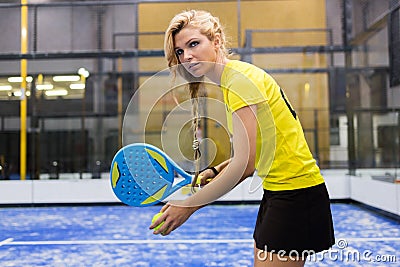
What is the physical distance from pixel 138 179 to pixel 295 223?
16.6 inches

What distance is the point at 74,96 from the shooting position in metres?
6.04

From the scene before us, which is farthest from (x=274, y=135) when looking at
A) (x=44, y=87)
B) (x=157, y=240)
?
(x=44, y=87)

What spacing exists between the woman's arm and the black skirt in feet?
0.58

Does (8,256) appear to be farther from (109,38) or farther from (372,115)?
(372,115)

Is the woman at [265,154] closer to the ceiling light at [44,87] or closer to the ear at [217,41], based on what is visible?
the ear at [217,41]

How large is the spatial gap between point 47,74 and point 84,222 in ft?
8.72

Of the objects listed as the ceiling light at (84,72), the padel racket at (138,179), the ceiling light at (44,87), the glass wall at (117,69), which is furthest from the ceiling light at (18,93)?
the padel racket at (138,179)

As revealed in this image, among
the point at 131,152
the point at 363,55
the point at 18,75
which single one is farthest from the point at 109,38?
the point at 131,152

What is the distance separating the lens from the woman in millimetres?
1006

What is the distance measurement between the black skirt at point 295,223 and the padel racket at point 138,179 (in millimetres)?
260

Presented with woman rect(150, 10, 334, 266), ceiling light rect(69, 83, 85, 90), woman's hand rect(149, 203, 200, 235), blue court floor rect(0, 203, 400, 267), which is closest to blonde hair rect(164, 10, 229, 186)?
woman rect(150, 10, 334, 266)

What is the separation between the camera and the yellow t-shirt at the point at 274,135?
1.04 metres

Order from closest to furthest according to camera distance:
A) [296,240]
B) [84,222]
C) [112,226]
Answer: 1. [296,240]
2. [112,226]
3. [84,222]

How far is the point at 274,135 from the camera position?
3.56ft
